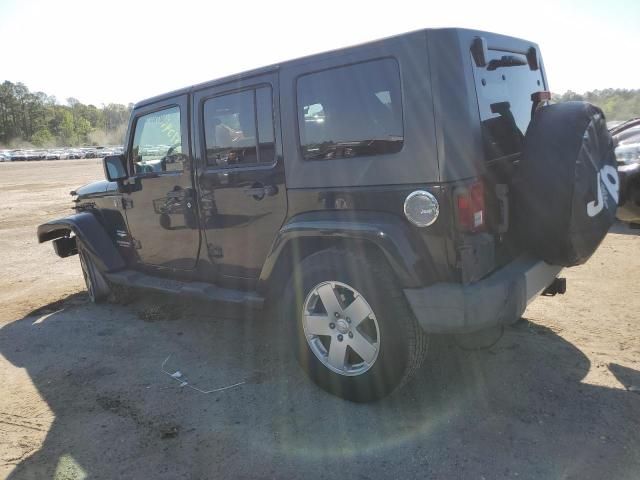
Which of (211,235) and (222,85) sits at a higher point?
(222,85)

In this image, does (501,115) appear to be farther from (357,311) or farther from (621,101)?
(621,101)

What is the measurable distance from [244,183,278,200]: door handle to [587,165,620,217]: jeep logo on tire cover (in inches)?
74.7

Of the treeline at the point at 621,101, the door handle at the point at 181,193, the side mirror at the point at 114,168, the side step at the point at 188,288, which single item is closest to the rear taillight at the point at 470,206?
the side step at the point at 188,288

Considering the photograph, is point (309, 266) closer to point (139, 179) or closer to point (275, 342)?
point (275, 342)

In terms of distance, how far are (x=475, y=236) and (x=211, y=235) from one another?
2074 mm

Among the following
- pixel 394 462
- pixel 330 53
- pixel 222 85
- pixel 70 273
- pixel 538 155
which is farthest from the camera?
pixel 70 273

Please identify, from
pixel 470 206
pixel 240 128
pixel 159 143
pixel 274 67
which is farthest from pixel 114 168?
pixel 470 206

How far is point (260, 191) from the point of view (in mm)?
3338

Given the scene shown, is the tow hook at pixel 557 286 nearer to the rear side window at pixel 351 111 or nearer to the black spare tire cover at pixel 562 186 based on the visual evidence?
the black spare tire cover at pixel 562 186

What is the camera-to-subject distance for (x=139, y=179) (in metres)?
4.42

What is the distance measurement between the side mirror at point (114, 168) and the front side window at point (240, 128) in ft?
4.00

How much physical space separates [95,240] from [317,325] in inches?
117

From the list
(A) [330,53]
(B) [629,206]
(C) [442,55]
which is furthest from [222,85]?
(B) [629,206]

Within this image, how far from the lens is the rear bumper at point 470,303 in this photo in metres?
2.52
